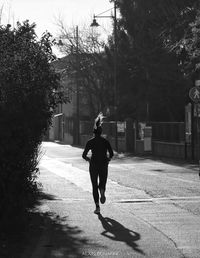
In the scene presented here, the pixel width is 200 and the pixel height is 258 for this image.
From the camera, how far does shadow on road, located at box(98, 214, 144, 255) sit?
792 centimetres

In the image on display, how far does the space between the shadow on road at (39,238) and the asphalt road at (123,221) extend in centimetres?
1

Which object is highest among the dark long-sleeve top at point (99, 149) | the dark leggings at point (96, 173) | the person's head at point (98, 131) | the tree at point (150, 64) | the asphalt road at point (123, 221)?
the tree at point (150, 64)

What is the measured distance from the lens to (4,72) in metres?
9.09

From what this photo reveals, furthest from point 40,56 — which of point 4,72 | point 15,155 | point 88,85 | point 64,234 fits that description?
point 88,85

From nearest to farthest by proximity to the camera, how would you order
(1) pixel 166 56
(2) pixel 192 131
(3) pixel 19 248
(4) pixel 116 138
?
(3) pixel 19 248
(2) pixel 192 131
(1) pixel 166 56
(4) pixel 116 138

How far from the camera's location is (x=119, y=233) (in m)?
8.70

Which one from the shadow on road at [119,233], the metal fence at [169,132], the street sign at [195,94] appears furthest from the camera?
the metal fence at [169,132]

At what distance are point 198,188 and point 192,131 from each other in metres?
12.5

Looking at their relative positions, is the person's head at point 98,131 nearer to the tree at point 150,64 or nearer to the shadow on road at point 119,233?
the shadow on road at point 119,233

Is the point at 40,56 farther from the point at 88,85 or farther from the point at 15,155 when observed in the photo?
the point at 88,85

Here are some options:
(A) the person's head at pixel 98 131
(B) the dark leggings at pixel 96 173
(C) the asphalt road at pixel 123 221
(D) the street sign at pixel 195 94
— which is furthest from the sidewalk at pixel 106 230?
(D) the street sign at pixel 195 94

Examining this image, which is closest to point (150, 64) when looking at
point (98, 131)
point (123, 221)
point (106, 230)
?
point (98, 131)

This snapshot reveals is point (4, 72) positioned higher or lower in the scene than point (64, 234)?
higher

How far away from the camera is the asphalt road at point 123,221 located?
7.54 m
